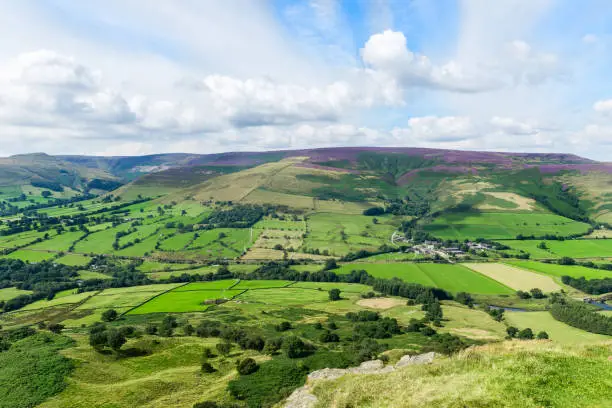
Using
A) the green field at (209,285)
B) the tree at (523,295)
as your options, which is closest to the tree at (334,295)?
the green field at (209,285)

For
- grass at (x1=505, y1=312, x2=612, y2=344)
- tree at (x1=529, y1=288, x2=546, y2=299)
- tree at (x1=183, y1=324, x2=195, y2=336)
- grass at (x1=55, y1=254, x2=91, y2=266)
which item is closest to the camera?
tree at (x1=183, y1=324, x2=195, y2=336)

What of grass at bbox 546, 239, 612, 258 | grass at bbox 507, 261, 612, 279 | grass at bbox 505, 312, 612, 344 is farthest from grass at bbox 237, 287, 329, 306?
grass at bbox 546, 239, 612, 258

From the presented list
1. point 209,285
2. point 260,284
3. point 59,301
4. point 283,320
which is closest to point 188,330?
point 283,320

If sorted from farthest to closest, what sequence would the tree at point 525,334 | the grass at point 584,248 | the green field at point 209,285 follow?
the grass at point 584,248, the green field at point 209,285, the tree at point 525,334

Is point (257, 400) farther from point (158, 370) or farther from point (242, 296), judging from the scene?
point (242, 296)

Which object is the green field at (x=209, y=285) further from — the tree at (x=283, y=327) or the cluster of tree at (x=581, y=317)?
the cluster of tree at (x=581, y=317)

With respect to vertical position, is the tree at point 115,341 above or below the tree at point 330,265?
above

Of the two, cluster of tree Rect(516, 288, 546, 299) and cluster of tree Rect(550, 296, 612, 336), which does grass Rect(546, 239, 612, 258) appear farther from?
cluster of tree Rect(550, 296, 612, 336)
